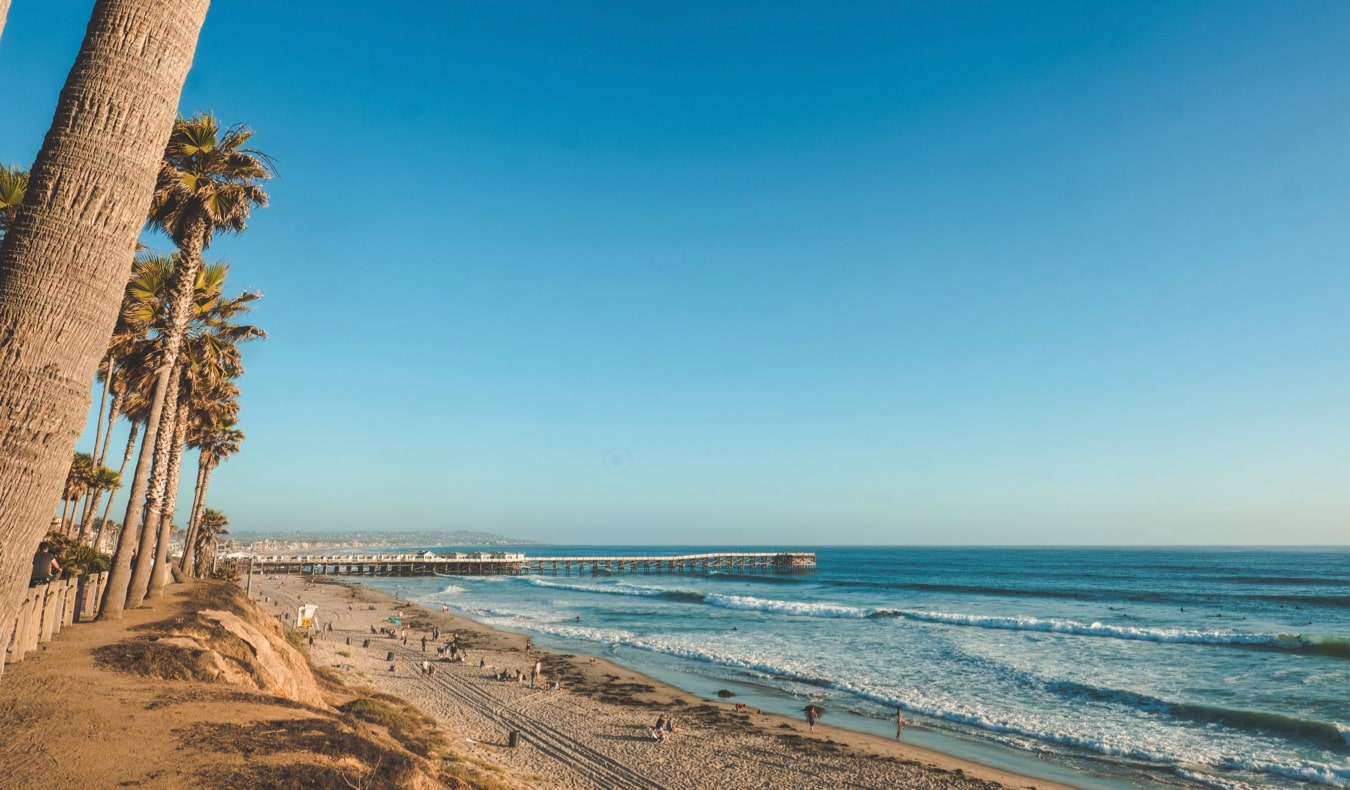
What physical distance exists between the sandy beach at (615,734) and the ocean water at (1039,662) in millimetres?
2064

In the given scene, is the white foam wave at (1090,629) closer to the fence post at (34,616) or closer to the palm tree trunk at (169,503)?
the palm tree trunk at (169,503)

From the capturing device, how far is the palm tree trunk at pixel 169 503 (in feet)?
70.9

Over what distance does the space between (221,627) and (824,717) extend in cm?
1840

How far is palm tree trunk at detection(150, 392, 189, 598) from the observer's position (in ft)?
70.9

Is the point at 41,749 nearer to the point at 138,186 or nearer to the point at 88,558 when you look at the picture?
the point at 138,186

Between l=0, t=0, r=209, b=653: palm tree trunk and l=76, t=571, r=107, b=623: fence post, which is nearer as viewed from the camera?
l=0, t=0, r=209, b=653: palm tree trunk

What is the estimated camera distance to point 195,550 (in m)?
38.1

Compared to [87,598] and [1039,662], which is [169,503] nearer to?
[87,598]

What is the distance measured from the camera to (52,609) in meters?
13.1

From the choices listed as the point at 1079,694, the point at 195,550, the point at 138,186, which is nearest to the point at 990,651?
the point at 1079,694

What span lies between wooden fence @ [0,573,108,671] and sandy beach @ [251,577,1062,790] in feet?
30.2

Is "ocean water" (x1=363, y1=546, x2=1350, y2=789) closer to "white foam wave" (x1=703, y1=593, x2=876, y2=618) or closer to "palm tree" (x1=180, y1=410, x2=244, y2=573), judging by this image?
"white foam wave" (x1=703, y1=593, x2=876, y2=618)

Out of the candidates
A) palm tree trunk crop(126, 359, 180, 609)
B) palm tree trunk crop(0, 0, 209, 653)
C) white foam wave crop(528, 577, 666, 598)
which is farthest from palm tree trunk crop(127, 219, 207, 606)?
white foam wave crop(528, 577, 666, 598)

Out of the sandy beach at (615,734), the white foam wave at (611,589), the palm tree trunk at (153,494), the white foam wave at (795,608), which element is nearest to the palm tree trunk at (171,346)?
the palm tree trunk at (153,494)
